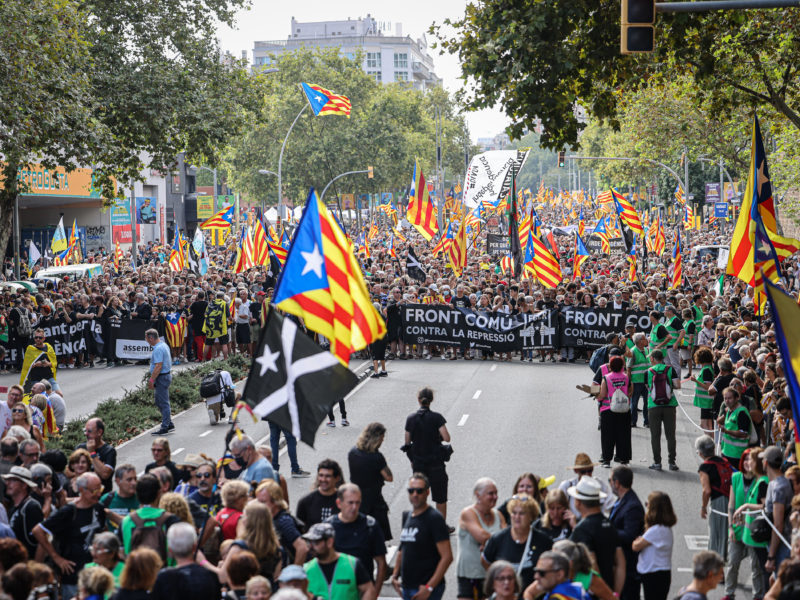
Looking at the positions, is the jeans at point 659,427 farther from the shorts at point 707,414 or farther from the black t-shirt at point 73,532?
the black t-shirt at point 73,532

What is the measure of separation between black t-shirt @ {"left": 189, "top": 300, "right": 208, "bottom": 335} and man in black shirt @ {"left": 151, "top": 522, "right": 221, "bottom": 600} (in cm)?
1851

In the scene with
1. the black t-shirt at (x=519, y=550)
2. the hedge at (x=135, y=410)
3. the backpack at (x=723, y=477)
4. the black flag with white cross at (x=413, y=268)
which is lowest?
the hedge at (x=135, y=410)

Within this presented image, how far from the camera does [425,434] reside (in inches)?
440

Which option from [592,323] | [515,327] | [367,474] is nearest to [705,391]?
[367,474]

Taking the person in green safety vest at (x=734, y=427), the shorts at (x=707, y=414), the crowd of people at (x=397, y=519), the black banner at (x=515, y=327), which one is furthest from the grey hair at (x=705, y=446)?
the black banner at (x=515, y=327)

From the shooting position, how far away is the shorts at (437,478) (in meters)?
11.2

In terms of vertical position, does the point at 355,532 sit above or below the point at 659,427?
above

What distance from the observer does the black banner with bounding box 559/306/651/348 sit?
25.1 meters

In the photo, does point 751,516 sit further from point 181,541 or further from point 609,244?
A: point 609,244

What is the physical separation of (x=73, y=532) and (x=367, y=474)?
101 inches

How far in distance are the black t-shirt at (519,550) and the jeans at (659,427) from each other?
7248 mm

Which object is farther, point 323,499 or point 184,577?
point 323,499

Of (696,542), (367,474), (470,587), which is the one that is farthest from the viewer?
(696,542)

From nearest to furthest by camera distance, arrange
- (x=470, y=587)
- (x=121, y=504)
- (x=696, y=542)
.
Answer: (x=470, y=587) < (x=121, y=504) < (x=696, y=542)
